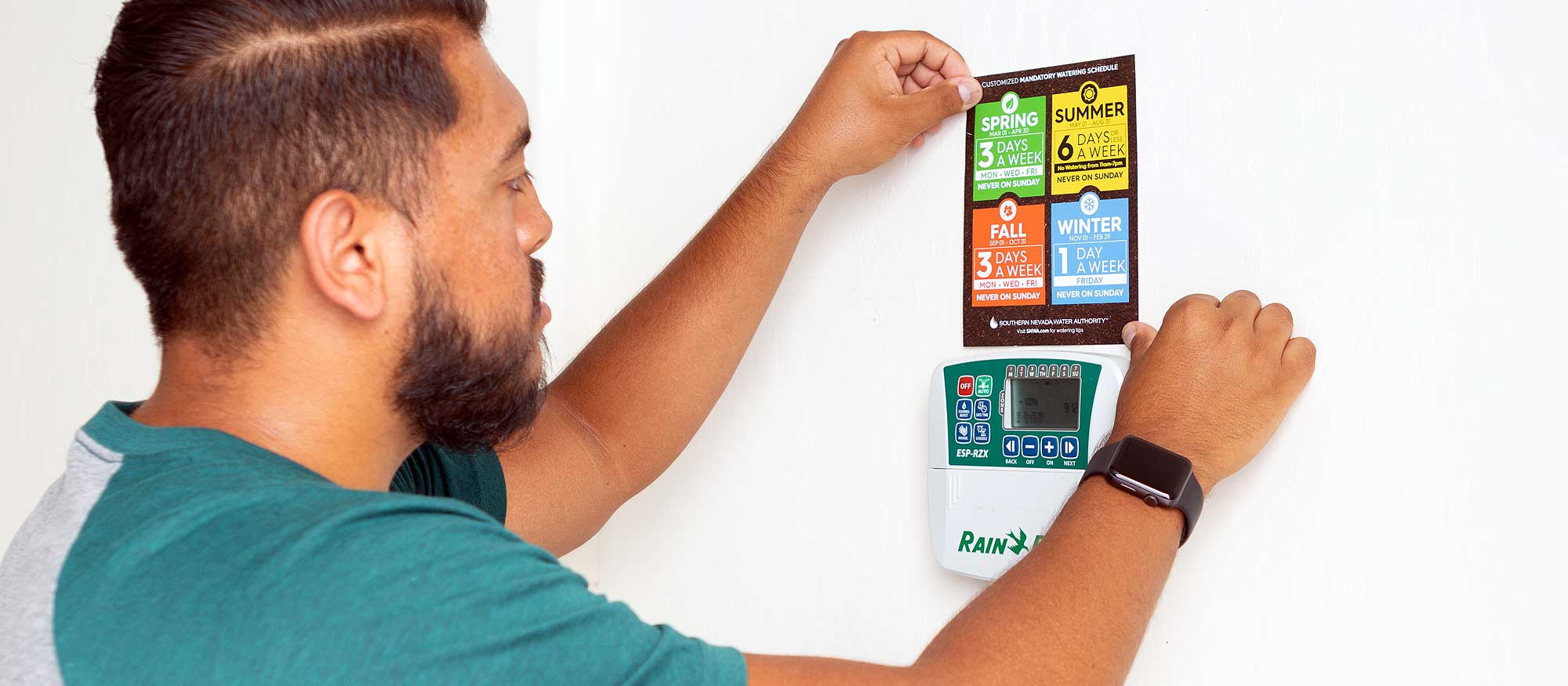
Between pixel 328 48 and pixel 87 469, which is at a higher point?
pixel 328 48

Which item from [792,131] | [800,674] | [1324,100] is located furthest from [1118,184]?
[800,674]

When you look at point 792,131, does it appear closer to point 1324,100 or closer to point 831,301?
point 831,301

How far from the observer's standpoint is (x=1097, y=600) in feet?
2.73

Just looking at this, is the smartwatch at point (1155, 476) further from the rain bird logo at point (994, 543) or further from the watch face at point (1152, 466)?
the rain bird logo at point (994, 543)

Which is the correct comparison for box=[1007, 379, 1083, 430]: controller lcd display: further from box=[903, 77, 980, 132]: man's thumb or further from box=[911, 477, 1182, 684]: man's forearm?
box=[903, 77, 980, 132]: man's thumb

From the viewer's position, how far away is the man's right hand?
0.92m

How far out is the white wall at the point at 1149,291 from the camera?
0.92m

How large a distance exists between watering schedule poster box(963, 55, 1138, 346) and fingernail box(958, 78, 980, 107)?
0.02m

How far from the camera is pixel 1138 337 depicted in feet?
3.35

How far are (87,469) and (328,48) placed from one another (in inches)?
13.4

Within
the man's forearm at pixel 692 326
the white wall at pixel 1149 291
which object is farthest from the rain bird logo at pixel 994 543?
the man's forearm at pixel 692 326

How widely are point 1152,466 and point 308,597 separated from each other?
23.5 inches

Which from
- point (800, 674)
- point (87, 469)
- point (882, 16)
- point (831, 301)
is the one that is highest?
point (882, 16)

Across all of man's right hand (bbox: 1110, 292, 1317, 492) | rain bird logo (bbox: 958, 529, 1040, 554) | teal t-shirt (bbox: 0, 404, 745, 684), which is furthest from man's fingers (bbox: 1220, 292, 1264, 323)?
teal t-shirt (bbox: 0, 404, 745, 684)
